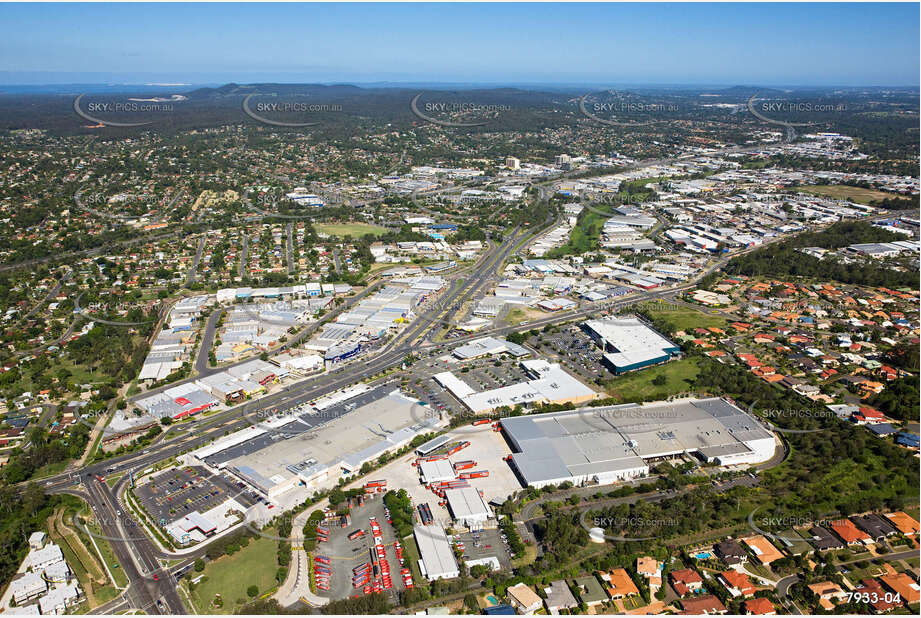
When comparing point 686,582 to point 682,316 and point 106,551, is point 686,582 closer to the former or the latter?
point 106,551

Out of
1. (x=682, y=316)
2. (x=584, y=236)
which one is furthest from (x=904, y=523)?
(x=584, y=236)

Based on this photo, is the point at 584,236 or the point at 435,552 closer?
the point at 435,552

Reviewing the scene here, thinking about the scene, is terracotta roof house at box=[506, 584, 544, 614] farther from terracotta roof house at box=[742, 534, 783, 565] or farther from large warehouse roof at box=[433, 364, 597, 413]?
large warehouse roof at box=[433, 364, 597, 413]

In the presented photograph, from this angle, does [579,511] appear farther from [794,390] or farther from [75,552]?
[75,552]

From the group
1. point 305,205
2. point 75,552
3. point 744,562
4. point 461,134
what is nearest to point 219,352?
point 75,552

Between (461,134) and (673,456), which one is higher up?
A: (461,134)

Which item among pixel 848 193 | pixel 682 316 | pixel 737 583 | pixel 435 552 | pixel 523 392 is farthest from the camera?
pixel 848 193
